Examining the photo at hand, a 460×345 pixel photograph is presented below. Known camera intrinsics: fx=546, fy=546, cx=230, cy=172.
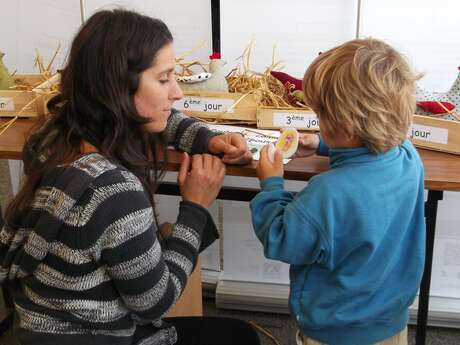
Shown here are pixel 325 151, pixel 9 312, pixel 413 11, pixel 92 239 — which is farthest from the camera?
pixel 9 312

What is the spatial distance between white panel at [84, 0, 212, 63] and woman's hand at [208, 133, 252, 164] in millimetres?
674

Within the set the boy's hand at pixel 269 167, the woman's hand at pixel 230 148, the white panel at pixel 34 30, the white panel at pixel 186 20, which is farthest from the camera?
the white panel at pixel 34 30

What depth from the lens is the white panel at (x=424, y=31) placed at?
5.30 feet

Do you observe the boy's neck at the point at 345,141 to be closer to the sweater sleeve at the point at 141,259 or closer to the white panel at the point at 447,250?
the sweater sleeve at the point at 141,259

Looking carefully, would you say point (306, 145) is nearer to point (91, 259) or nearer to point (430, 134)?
point (430, 134)

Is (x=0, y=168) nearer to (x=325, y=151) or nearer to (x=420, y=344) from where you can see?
(x=325, y=151)

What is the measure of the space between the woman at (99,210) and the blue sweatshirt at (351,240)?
0.61ft

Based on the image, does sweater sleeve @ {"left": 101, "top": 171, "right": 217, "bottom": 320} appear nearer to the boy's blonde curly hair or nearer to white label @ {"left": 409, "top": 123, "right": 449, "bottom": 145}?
the boy's blonde curly hair

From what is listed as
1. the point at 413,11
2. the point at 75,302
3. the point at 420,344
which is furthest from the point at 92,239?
the point at 413,11

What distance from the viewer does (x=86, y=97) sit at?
0.87 metres

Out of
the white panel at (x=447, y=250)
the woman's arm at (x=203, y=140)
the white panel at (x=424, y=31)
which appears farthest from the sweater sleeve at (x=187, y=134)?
the white panel at (x=447, y=250)

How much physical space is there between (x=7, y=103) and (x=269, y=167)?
0.85 m

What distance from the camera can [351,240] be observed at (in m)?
0.89

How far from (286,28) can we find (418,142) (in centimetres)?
64
